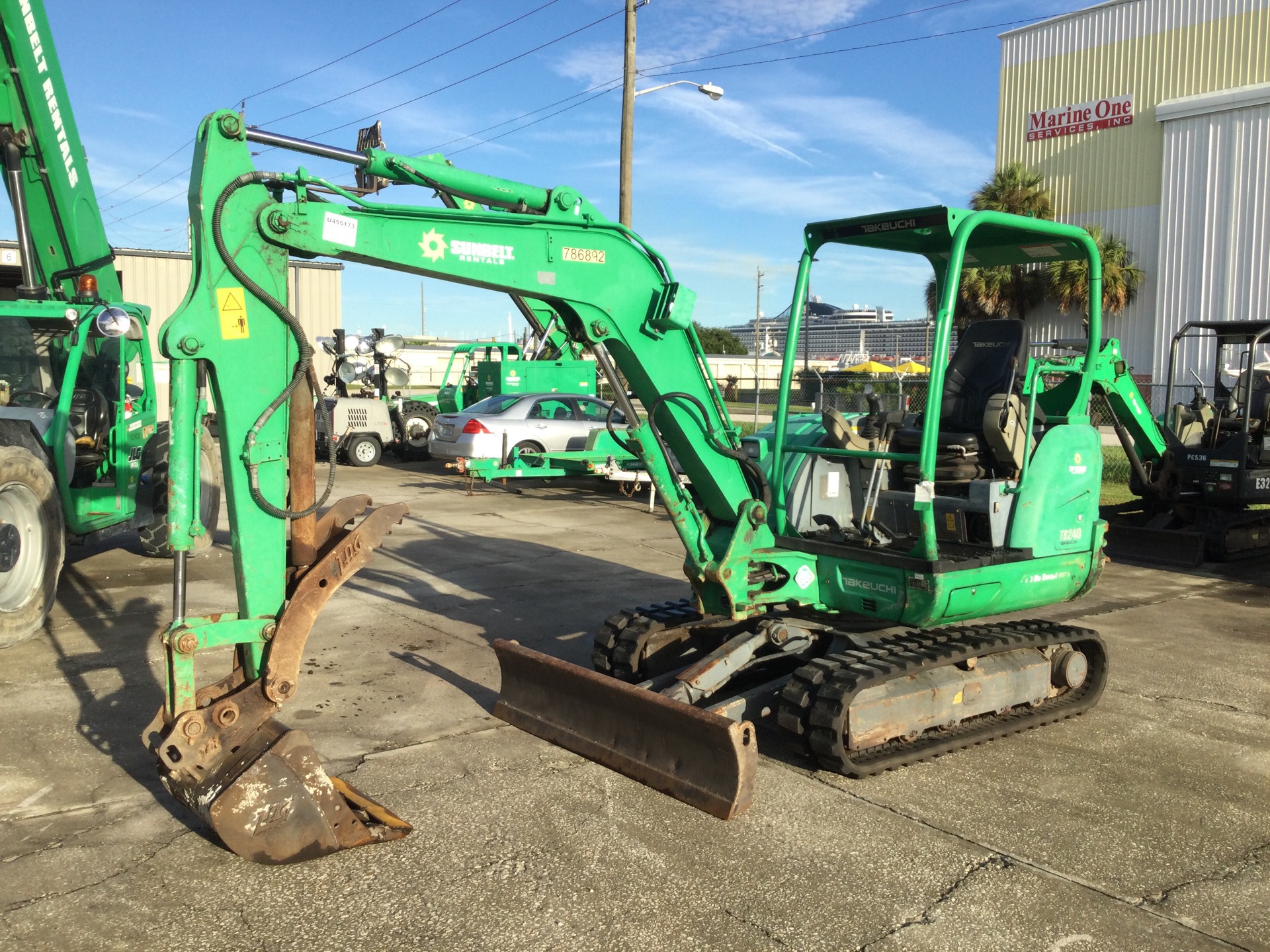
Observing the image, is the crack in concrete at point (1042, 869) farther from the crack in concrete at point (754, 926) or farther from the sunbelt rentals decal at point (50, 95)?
the sunbelt rentals decal at point (50, 95)

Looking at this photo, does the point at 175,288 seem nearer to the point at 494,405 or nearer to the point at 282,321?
the point at 494,405

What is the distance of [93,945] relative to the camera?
12.2 ft

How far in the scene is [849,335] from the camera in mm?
51812

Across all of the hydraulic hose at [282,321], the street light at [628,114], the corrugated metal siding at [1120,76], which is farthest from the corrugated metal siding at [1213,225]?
the hydraulic hose at [282,321]

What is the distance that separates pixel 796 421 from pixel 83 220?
26.5ft

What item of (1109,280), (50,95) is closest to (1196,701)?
(50,95)

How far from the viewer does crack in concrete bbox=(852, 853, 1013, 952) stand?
152 inches

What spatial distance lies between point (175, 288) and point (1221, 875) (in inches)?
1434

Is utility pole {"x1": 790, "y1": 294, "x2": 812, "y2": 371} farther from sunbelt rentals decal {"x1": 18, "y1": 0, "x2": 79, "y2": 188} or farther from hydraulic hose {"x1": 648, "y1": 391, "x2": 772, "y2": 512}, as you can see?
sunbelt rentals decal {"x1": 18, "y1": 0, "x2": 79, "y2": 188}

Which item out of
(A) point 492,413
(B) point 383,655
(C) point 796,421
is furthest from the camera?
(A) point 492,413

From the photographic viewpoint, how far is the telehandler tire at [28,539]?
25.1ft

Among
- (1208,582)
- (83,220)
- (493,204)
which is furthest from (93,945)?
(1208,582)

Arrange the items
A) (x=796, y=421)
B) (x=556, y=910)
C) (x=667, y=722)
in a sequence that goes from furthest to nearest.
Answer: (x=796, y=421) < (x=667, y=722) < (x=556, y=910)

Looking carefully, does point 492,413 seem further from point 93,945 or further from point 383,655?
point 93,945
